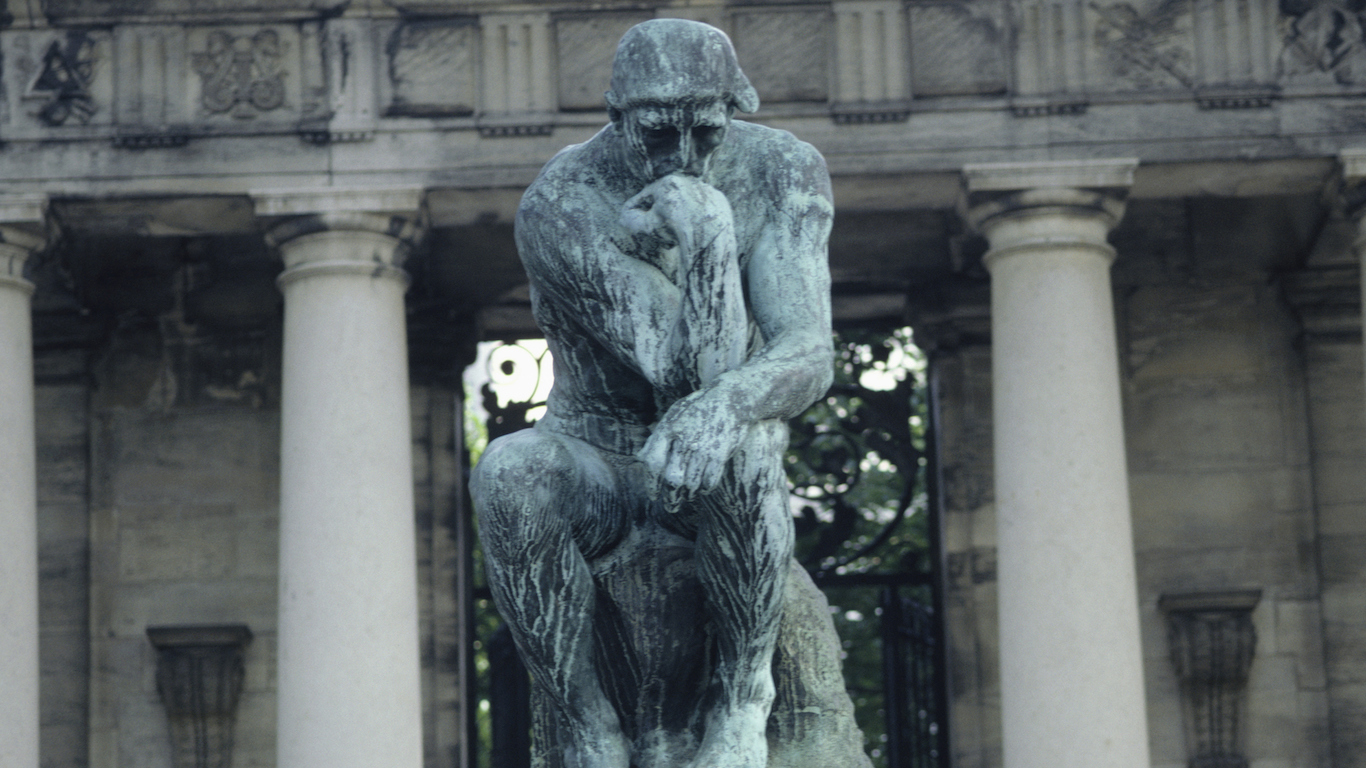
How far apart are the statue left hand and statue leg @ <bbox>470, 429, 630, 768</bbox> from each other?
0.40m

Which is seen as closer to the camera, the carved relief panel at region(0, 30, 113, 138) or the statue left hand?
the statue left hand

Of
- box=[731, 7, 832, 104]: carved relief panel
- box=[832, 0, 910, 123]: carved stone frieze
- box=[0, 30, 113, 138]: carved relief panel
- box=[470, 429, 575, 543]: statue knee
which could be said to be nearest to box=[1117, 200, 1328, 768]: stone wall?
box=[832, 0, 910, 123]: carved stone frieze

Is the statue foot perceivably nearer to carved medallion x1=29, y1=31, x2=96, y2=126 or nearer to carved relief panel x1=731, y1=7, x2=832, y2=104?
carved relief panel x1=731, y1=7, x2=832, y2=104

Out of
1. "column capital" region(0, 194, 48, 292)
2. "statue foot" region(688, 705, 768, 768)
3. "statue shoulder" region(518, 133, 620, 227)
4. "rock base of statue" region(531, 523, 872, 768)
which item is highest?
"column capital" region(0, 194, 48, 292)

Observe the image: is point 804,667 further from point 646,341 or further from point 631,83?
point 631,83

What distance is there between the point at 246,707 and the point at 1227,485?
967 cm

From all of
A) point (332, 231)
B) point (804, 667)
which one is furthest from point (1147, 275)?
point (804, 667)

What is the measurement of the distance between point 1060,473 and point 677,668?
571 inches

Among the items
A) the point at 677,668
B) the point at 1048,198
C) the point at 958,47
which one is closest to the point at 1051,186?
the point at 1048,198

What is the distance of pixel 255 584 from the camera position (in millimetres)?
24797

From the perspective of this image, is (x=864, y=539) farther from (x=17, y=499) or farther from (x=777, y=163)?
(x=777, y=163)

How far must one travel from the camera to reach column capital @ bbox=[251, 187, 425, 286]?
21.5 m

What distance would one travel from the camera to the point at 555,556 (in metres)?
6.41

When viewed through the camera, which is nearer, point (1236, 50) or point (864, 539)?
point (1236, 50)
